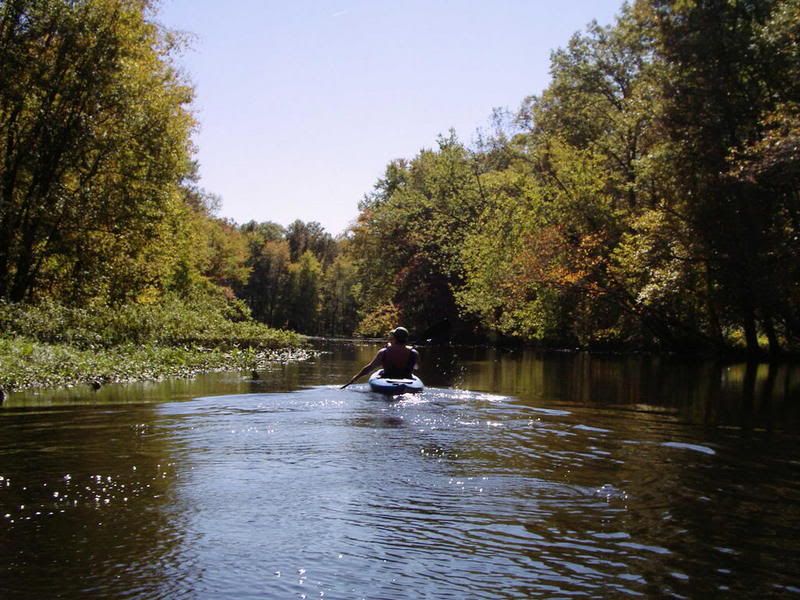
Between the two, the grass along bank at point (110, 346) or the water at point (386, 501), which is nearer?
the water at point (386, 501)

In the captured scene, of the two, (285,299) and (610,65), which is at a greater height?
(610,65)

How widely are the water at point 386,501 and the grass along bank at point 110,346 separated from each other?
2.54m

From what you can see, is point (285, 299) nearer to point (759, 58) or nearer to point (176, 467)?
point (759, 58)

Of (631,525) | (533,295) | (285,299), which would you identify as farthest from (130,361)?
(285,299)

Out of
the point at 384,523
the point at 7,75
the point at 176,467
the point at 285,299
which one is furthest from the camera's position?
the point at 285,299

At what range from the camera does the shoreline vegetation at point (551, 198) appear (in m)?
24.9

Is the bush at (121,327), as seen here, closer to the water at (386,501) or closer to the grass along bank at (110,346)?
the grass along bank at (110,346)

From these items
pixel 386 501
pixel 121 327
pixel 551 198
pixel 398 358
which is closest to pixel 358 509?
pixel 386 501

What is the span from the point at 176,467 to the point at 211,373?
13.9 meters

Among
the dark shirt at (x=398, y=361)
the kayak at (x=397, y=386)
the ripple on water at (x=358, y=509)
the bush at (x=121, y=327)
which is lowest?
the ripple on water at (x=358, y=509)

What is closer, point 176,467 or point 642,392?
point 176,467

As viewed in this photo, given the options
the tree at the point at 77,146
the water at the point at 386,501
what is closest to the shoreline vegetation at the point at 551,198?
the tree at the point at 77,146

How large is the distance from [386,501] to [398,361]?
32.0 feet

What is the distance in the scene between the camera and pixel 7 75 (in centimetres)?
2617
